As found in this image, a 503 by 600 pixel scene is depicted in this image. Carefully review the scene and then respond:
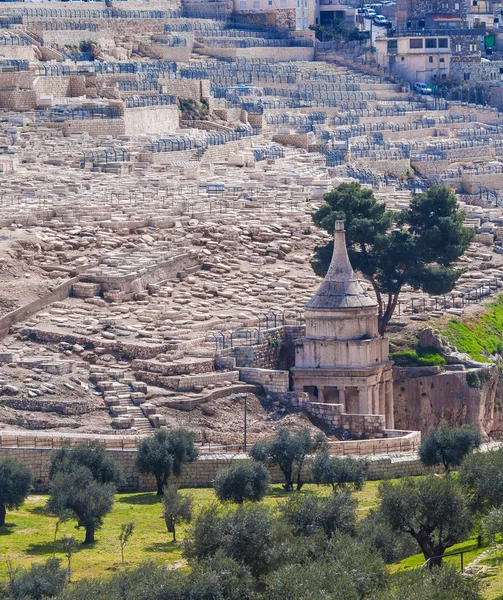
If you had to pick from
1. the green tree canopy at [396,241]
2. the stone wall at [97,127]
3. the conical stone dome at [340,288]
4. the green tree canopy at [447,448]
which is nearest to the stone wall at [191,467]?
the green tree canopy at [447,448]

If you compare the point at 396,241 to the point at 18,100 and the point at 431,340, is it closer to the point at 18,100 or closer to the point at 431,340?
the point at 431,340

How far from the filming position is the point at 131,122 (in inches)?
3469

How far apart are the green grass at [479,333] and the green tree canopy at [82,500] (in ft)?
52.4

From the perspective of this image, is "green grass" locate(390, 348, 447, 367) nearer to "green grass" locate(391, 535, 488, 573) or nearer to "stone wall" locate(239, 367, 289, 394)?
"stone wall" locate(239, 367, 289, 394)

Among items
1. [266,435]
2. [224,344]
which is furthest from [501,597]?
[224,344]

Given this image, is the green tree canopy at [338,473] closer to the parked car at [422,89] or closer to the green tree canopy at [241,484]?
the green tree canopy at [241,484]

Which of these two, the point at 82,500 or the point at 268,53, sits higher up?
the point at 268,53

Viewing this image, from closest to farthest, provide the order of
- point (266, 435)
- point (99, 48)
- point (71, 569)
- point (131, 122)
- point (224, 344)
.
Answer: point (71, 569)
point (266, 435)
point (224, 344)
point (131, 122)
point (99, 48)

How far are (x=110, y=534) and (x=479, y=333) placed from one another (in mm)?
17872

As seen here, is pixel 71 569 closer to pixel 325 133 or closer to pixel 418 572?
pixel 418 572

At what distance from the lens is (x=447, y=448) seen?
5134 centimetres

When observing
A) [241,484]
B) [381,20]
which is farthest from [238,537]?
[381,20]

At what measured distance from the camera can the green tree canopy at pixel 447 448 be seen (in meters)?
51.2

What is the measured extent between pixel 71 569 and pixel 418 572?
7010mm
